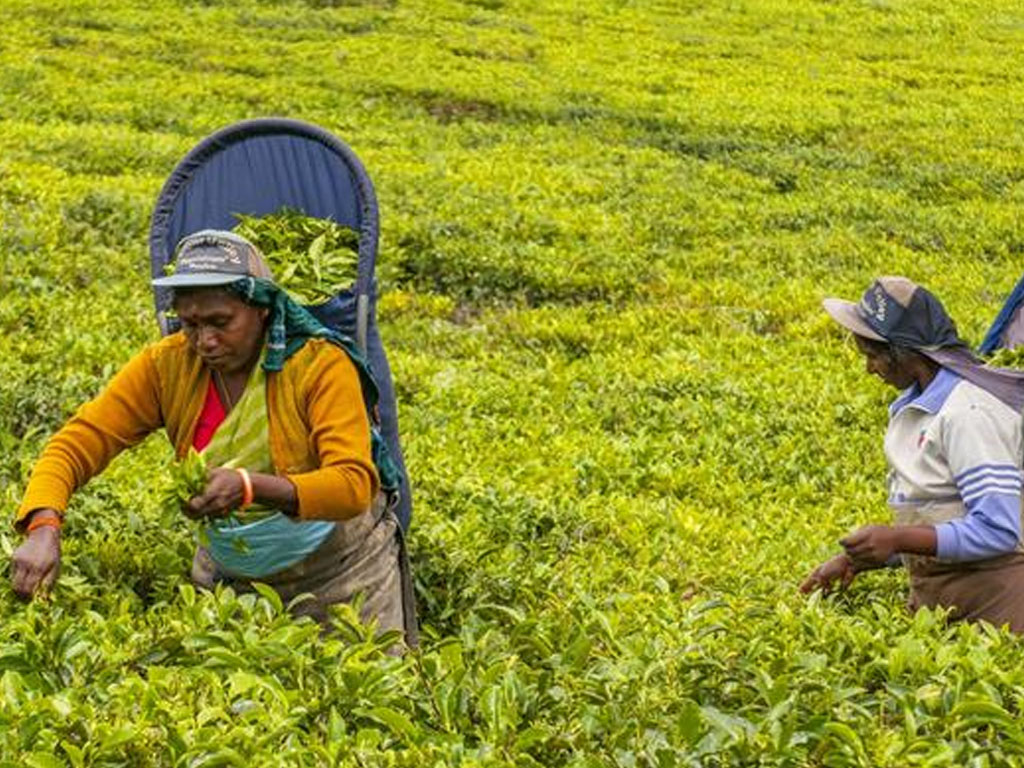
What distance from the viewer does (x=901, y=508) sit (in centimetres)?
486

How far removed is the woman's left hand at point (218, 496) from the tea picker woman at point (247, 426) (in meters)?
0.06

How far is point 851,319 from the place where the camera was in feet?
16.0

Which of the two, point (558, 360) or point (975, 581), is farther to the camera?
point (558, 360)

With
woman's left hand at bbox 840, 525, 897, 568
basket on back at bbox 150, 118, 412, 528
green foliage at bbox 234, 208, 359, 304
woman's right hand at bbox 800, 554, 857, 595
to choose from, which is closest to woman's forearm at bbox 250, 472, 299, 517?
green foliage at bbox 234, 208, 359, 304

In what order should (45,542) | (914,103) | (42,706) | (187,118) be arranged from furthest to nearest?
(914,103) < (187,118) < (45,542) < (42,706)

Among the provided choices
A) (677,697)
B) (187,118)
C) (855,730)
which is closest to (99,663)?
(677,697)

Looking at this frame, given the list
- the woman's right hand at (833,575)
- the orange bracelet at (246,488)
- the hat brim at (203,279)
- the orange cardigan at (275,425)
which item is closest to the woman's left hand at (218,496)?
the orange bracelet at (246,488)

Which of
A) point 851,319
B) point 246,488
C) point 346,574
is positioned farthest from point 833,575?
point 246,488

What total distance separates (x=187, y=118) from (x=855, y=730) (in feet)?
56.7

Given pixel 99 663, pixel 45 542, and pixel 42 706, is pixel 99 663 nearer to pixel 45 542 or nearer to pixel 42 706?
pixel 42 706

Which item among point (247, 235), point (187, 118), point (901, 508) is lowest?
point (187, 118)

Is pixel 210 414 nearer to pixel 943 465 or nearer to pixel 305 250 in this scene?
pixel 305 250

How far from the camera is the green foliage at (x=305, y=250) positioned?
202 inches

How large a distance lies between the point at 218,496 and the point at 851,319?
7.60 ft
